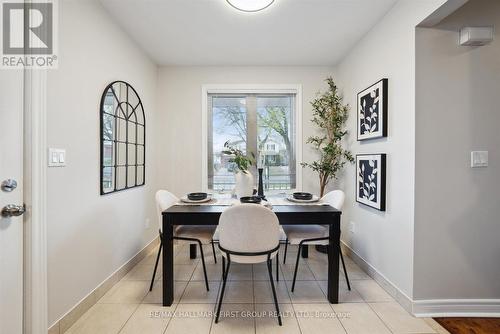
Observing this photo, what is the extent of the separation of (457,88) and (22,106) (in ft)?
9.39

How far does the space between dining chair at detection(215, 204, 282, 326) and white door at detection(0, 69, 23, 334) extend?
3.78 feet

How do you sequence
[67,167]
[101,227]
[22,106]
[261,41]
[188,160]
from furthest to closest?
[188,160] < [261,41] < [101,227] < [67,167] < [22,106]

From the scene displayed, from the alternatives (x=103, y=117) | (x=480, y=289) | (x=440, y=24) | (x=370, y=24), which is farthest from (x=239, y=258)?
(x=370, y=24)

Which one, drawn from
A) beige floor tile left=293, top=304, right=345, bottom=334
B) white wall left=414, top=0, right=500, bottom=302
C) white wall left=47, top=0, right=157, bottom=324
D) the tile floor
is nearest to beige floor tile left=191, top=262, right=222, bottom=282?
the tile floor

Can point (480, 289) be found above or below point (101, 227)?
below

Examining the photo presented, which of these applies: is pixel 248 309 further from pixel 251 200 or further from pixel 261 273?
pixel 251 200

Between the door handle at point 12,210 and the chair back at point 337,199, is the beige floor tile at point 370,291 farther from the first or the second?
the door handle at point 12,210

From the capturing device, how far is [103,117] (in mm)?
2174

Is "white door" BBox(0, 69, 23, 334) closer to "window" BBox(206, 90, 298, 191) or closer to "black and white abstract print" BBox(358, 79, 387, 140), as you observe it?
"window" BBox(206, 90, 298, 191)

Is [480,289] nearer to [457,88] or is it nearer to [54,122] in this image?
[457,88]

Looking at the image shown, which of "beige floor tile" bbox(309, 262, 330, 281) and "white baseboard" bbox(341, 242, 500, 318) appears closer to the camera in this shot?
"white baseboard" bbox(341, 242, 500, 318)

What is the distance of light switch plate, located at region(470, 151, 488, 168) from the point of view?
71.5 inches

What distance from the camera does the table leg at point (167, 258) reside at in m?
1.92

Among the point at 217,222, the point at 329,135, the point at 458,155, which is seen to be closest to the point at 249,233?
the point at 217,222
